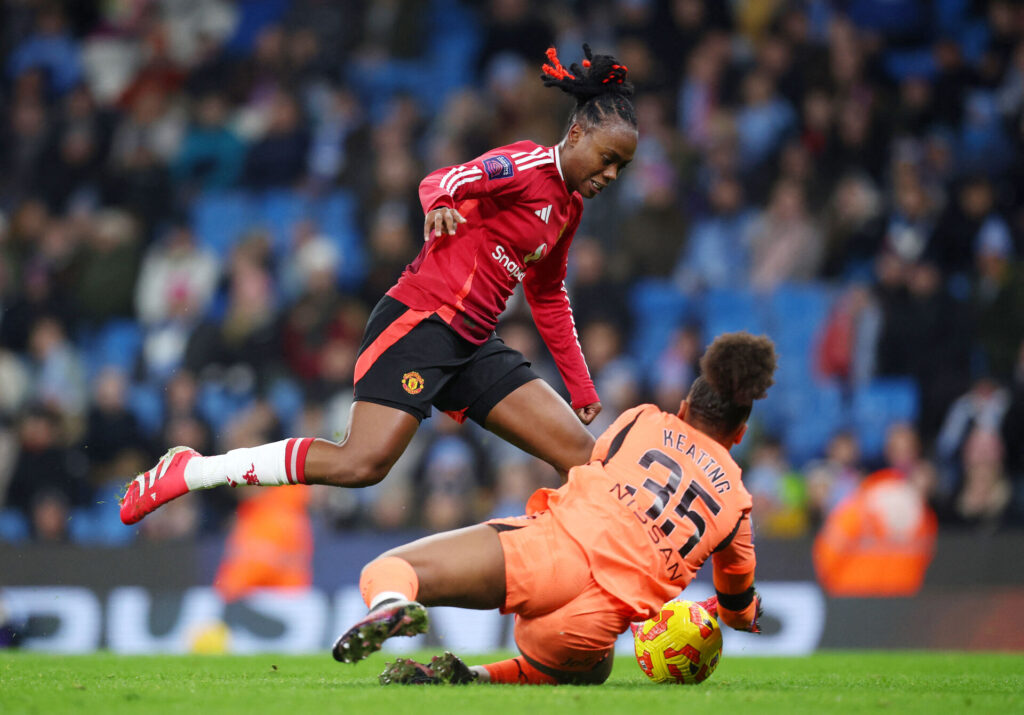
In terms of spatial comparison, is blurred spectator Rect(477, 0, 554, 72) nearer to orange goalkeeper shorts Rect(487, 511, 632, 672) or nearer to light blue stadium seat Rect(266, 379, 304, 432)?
light blue stadium seat Rect(266, 379, 304, 432)

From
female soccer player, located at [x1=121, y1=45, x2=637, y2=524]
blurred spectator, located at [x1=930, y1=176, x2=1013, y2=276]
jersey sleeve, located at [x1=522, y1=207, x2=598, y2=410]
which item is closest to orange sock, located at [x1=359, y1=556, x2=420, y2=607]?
female soccer player, located at [x1=121, y1=45, x2=637, y2=524]

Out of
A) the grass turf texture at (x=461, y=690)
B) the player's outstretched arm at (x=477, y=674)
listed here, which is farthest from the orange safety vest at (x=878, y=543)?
the player's outstretched arm at (x=477, y=674)

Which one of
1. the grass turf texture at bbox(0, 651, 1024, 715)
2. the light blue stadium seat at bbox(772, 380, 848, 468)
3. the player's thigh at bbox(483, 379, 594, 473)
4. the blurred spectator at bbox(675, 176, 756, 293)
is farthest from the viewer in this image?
the blurred spectator at bbox(675, 176, 756, 293)

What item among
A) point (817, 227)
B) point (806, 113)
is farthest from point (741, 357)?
point (806, 113)

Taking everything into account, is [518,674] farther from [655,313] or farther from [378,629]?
[655,313]

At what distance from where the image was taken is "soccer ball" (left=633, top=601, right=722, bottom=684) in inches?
191

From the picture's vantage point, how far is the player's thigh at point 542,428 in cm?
536

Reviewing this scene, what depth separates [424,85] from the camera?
44.7 feet

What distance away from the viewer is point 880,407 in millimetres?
10445

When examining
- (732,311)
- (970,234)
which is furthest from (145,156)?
(970,234)

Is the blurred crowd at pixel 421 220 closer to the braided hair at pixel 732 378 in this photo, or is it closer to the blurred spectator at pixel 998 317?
the blurred spectator at pixel 998 317

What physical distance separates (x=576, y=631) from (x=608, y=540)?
34 centimetres

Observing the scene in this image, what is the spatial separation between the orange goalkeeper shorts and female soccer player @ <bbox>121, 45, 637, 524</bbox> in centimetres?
87

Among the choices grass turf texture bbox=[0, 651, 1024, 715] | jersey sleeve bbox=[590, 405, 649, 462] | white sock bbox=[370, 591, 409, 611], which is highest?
jersey sleeve bbox=[590, 405, 649, 462]
